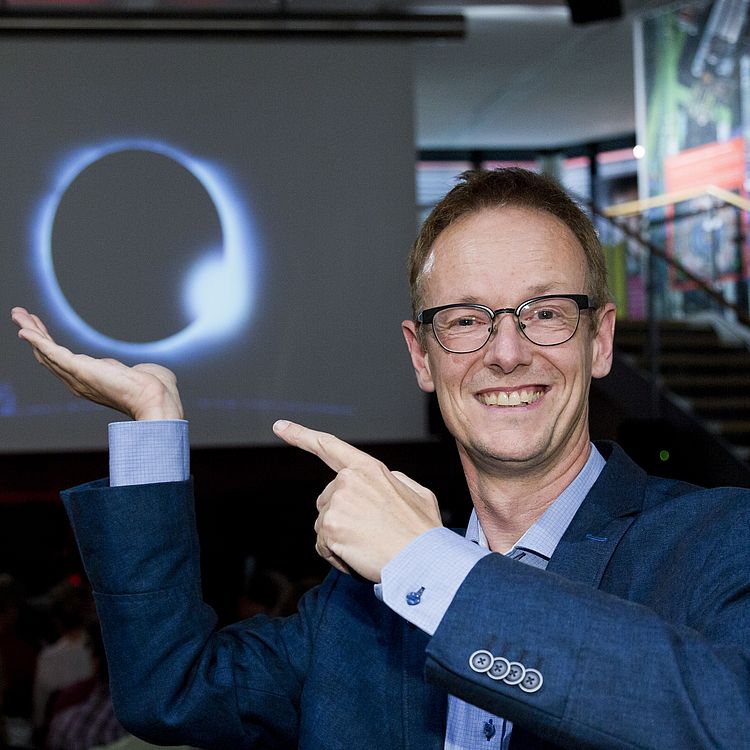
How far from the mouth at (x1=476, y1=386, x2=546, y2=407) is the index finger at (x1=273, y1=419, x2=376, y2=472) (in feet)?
0.85

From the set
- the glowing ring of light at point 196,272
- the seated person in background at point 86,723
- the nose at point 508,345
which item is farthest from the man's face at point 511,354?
the glowing ring of light at point 196,272

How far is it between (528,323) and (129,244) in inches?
252

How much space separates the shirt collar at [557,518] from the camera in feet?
4.37

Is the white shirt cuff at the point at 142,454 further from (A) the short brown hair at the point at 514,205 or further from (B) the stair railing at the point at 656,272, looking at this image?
(B) the stair railing at the point at 656,272

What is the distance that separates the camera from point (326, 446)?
115 centimetres

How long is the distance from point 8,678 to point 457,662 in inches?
199

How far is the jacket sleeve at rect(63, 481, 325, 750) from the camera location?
1244 millimetres

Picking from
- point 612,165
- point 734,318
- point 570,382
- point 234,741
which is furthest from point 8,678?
point 612,165

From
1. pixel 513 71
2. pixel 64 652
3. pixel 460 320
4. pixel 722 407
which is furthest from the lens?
pixel 513 71

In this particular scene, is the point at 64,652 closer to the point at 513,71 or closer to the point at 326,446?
the point at 326,446

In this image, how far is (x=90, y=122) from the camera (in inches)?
293

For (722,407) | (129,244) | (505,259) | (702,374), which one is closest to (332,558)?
(505,259)

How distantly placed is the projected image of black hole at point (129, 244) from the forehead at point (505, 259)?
6171 mm

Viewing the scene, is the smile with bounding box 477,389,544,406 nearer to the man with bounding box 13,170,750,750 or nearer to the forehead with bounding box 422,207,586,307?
the man with bounding box 13,170,750,750
